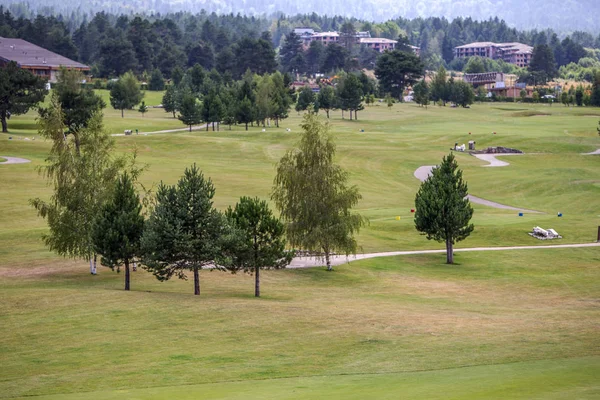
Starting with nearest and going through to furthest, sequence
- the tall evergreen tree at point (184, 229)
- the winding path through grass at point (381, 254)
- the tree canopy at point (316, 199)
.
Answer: the tall evergreen tree at point (184, 229)
the tree canopy at point (316, 199)
the winding path through grass at point (381, 254)

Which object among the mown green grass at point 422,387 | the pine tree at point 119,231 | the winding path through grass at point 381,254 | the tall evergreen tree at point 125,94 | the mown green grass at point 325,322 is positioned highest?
the tall evergreen tree at point 125,94

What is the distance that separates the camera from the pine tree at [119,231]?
5247 centimetres

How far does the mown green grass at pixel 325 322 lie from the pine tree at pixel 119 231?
2208 millimetres

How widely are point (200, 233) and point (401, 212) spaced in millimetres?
43524

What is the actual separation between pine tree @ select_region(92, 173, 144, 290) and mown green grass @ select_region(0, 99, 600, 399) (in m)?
2.21

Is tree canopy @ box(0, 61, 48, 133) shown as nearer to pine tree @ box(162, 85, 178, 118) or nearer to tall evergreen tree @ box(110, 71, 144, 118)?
tall evergreen tree @ box(110, 71, 144, 118)

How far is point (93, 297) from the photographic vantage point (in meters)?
48.5

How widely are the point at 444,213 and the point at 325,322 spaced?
1109 inches

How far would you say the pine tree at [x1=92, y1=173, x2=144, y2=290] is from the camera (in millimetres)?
52469

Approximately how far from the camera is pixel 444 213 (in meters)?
70.2

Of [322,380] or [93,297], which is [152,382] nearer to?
[322,380]

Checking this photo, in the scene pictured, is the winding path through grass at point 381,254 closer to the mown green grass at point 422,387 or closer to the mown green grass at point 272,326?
the mown green grass at point 272,326

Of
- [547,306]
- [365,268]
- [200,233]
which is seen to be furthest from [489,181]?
[200,233]

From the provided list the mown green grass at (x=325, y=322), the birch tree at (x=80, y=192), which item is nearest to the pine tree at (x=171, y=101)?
the mown green grass at (x=325, y=322)
